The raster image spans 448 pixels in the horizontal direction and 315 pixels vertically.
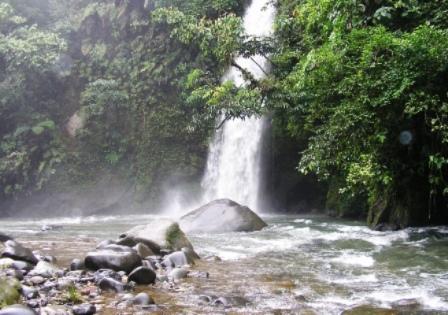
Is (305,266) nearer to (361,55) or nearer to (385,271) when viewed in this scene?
(385,271)

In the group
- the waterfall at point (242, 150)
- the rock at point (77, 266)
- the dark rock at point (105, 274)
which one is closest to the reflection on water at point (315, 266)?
the dark rock at point (105, 274)

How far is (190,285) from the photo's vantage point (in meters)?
6.54

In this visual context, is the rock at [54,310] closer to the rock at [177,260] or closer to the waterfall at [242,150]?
the rock at [177,260]

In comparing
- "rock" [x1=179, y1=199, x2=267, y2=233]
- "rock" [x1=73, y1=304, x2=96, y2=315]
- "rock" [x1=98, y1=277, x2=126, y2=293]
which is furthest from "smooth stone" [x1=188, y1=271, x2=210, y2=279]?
"rock" [x1=179, y1=199, x2=267, y2=233]

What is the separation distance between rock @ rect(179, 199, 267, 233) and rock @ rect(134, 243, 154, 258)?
380 centimetres

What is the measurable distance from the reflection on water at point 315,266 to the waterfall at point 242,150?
6.06 m

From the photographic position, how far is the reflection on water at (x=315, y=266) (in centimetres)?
577

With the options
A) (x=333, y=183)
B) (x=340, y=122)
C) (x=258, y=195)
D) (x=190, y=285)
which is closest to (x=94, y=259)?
(x=190, y=285)

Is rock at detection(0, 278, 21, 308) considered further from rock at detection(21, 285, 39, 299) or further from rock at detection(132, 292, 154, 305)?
rock at detection(132, 292, 154, 305)

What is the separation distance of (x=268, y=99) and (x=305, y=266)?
7.91 meters

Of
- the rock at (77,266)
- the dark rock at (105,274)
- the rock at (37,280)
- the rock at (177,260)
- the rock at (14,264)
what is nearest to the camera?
the rock at (37,280)

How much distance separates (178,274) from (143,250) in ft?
5.08

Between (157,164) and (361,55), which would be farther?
(157,164)

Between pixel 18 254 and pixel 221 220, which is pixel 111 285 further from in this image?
pixel 221 220
